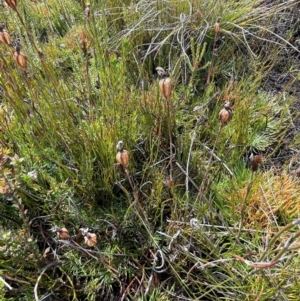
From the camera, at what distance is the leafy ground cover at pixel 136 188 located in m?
0.95

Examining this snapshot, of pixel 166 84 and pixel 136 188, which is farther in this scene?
pixel 136 188

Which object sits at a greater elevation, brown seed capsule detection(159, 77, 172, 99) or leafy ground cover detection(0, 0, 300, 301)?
brown seed capsule detection(159, 77, 172, 99)

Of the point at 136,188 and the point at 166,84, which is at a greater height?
the point at 166,84

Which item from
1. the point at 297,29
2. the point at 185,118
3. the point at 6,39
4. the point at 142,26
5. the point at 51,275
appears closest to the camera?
the point at 6,39

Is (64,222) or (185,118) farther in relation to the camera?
(185,118)

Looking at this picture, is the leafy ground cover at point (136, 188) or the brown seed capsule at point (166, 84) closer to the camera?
the brown seed capsule at point (166, 84)

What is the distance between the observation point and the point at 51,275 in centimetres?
104

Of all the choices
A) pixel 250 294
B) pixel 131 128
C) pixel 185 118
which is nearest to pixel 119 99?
pixel 131 128

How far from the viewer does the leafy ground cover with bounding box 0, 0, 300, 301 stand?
37.6 inches

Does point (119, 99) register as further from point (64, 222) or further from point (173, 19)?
point (173, 19)

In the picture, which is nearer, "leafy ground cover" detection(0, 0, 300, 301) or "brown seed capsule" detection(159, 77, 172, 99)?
"brown seed capsule" detection(159, 77, 172, 99)

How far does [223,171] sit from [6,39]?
0.80 metres

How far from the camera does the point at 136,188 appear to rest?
1115 millimetres

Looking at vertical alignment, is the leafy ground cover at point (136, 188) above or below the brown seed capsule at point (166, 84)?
below
